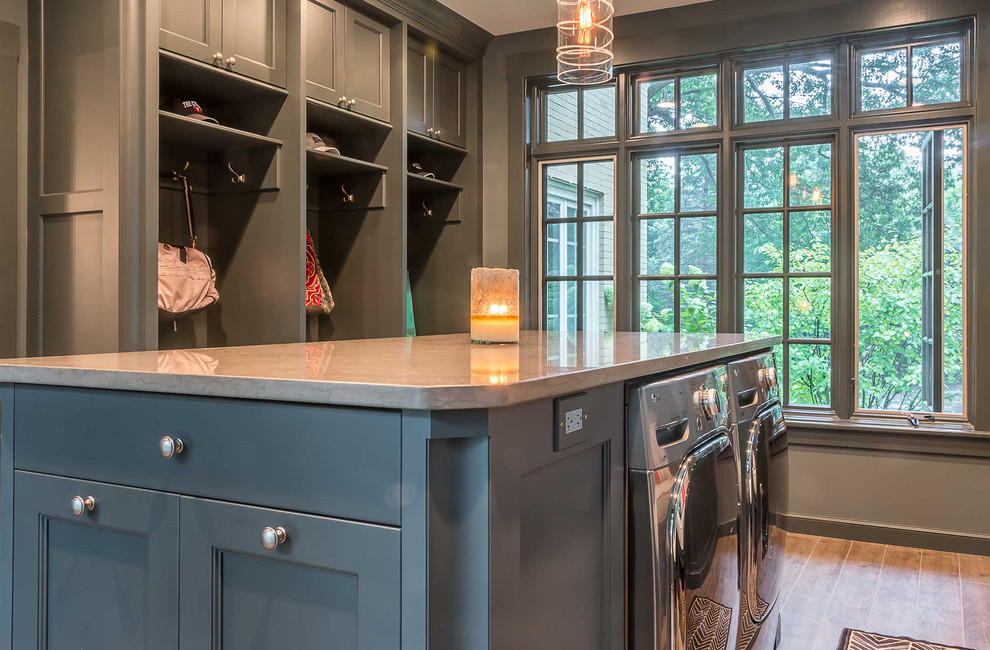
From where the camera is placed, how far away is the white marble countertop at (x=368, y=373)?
3.21 feet

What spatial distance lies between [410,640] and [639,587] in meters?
0.57

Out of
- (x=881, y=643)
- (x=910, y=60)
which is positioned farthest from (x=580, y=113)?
(x=881, y=643)

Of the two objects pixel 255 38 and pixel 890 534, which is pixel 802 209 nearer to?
pixel 890 534

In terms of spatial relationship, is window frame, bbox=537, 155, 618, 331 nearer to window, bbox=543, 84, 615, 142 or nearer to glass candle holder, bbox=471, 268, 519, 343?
window, bbox=543, 84, 615, 142

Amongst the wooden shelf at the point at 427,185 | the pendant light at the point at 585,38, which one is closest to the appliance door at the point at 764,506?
the pendant light at the point at 585,38

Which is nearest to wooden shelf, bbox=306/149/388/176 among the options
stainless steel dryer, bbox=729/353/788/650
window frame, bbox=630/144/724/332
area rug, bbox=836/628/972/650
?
window frame, bbox=630/144/724/332

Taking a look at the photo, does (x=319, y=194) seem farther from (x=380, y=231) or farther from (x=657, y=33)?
(x=657, y=33)

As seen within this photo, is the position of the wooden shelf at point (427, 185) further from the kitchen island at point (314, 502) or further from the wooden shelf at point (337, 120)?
the kitchen island at point (314, 502)

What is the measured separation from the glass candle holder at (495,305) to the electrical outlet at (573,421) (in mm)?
670

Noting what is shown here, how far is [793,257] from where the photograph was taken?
3971 mm

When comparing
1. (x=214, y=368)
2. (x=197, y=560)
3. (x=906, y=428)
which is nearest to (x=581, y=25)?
(x=214, y=368)

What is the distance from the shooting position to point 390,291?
3.96m

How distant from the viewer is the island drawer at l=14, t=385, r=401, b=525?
39.9 inches

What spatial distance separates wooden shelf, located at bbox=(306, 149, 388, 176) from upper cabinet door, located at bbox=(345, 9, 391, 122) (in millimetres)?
251
